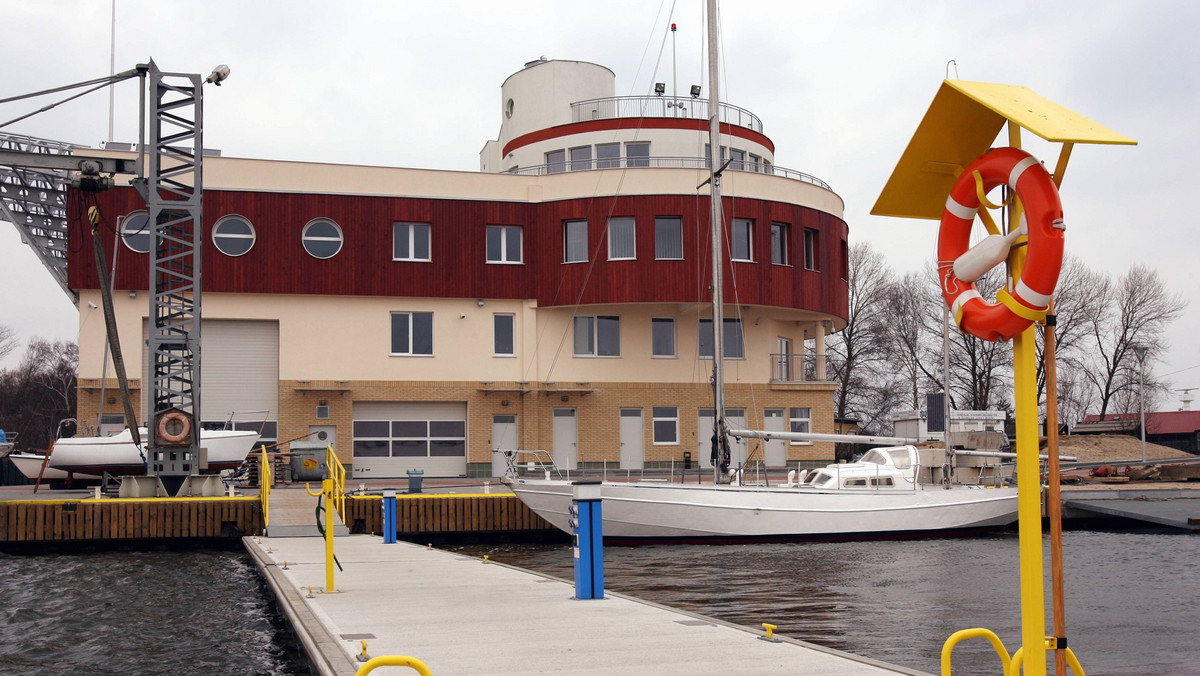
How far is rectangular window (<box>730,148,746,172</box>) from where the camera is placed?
39.8 m

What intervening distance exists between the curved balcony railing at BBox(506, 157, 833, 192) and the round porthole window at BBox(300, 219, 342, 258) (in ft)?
24.0

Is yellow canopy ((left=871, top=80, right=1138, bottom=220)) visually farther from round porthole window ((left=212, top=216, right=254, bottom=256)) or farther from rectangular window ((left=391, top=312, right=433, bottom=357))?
round porthole window ((left=212, top=216, right=254, bottom=256))

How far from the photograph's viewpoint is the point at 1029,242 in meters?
5.08

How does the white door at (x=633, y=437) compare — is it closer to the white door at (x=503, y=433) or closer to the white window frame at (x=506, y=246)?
the white door at (x=503, y=433)

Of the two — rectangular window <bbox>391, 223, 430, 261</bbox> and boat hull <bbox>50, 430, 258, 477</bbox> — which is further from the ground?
rectangular window <bbox>391, 223, 430, 261</bbox>

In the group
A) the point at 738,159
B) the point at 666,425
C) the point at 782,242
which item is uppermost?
the point at 738,159

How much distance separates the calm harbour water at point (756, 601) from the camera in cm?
1182

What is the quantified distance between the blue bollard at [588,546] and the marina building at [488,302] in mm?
25425

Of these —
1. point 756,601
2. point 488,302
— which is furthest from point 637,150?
point 756,601

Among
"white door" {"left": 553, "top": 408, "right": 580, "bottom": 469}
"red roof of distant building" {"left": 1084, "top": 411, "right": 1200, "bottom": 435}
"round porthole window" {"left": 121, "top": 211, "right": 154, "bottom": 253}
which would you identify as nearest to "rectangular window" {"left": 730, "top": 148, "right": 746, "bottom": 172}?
"white door" {"left": 553, "top": 408, "right": 580, "bottom": 469}

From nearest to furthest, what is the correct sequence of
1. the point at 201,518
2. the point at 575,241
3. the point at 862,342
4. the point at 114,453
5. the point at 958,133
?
the point at 958,133
the point at 201,518
the point at 114,453
the point at 575,241
the point at 862,342

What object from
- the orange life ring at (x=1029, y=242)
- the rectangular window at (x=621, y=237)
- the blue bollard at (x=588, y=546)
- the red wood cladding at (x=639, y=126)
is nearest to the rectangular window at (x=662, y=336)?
Result: the rectangular window at (x=621, y=237)

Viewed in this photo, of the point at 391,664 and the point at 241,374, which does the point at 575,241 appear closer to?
the point at 241,374

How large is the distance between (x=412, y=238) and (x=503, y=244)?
10.5 feet
